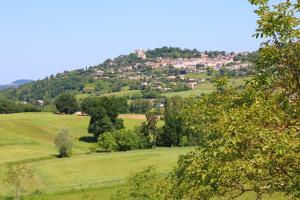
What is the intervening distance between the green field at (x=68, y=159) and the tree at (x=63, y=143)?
6.63ft

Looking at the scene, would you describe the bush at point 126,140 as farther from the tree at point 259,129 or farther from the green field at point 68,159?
the tree at point 259,129

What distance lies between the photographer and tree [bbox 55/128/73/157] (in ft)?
369

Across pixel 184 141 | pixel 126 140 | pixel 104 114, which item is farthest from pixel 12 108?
pixel 184 141

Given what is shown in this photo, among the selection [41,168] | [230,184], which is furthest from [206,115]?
[41,168]

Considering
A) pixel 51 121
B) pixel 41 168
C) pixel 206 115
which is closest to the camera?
pixel 206 115

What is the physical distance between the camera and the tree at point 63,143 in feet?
369

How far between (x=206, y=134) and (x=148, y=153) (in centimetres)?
9479

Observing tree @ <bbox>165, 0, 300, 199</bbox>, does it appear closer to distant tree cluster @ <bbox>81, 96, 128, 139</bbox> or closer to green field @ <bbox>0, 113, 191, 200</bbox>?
green field @ <bbox>0, 113, 191, 200</bbox>

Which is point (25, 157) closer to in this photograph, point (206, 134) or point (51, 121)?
point (51, 121)

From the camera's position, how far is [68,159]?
Result: 104562 millimetres

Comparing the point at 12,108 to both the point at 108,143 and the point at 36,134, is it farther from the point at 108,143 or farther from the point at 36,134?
the point at 108,143

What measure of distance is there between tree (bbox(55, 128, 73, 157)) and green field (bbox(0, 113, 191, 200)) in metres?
2.02

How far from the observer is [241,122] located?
13648mm

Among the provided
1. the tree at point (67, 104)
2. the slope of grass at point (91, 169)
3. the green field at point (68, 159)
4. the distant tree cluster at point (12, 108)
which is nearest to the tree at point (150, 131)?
the green field at point (68, 159)
